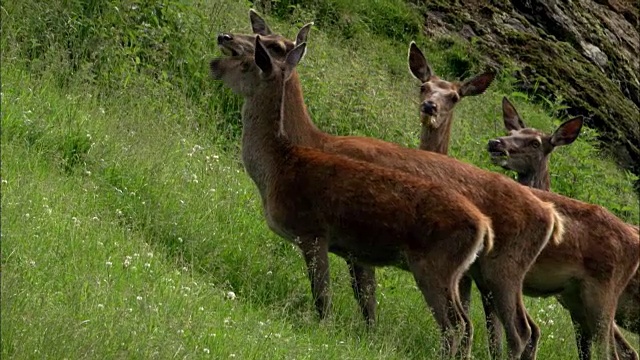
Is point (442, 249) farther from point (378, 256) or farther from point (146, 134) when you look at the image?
point (146, 134)

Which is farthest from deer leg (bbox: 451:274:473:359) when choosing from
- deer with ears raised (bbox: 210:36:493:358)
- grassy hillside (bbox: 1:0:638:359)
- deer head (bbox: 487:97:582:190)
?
deer head (bbox: 487:97:582:190)

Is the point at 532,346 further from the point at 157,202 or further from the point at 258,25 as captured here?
the point at 258,25

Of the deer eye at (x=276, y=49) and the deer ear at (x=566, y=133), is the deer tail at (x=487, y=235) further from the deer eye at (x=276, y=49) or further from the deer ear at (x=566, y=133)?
the deer ear at (x=566, y=133)

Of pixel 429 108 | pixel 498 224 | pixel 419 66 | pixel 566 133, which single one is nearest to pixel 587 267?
pixel 498 224

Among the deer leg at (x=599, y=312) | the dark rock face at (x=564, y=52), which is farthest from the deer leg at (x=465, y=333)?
the dark rock face at (x=564, y=52)

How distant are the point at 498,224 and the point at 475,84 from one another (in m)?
3.46

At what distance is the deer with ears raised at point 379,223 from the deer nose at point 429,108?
2930mm

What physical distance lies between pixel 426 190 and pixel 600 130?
41.5 ft

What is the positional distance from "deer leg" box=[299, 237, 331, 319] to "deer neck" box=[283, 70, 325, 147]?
1601 millimetres

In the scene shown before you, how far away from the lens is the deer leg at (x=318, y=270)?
10.4 meters

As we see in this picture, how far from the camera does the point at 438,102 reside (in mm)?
13852

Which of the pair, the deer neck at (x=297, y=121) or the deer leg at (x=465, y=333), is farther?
the deer neck at (x=297, y=121)

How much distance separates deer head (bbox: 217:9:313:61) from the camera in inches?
472

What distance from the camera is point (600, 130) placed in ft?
73.8
